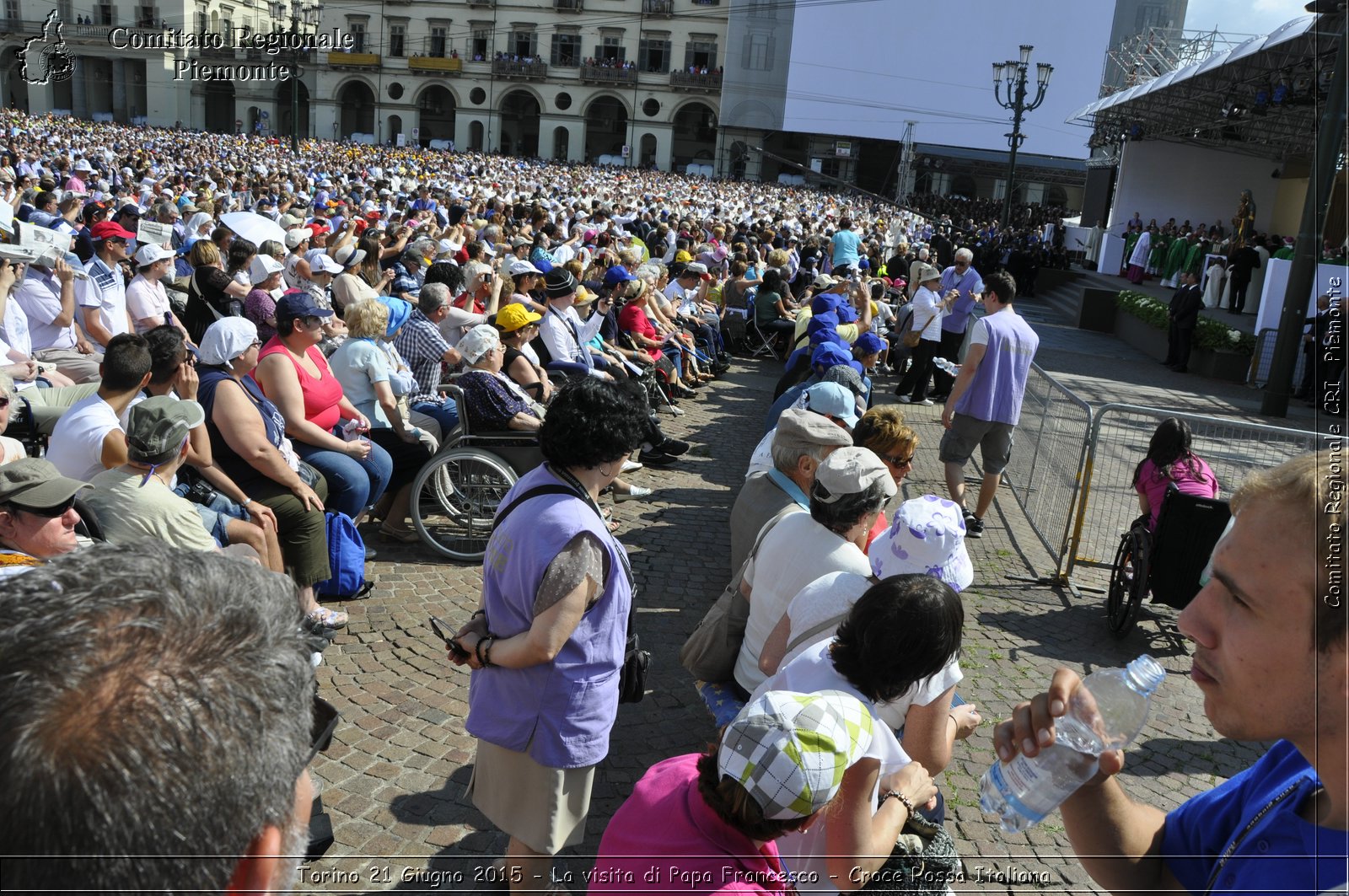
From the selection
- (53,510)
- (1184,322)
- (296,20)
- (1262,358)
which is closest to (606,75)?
(296,20)

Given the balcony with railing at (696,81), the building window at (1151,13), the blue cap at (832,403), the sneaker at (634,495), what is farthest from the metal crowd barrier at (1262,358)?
the building window at (1151,13)

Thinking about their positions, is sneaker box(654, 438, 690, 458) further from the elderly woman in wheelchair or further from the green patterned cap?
the green patterned cap

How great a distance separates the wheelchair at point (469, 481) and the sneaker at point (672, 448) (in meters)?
2.57

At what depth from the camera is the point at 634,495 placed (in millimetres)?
7426

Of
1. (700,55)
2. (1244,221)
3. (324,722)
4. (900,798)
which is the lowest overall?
(900,798)

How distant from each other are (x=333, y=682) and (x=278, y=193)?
15.1 metres

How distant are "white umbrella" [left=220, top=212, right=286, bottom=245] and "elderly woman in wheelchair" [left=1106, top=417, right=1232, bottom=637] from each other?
290 inches

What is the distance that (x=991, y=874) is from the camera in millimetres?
3352

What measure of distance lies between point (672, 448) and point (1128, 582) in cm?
405

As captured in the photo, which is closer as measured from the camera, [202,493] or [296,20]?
[202,493]

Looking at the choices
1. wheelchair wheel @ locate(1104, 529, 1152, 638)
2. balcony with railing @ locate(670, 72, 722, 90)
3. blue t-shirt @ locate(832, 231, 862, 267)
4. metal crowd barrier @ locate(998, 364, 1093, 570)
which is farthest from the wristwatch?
balcony with railing @ locate(670, 72, 722, 90)

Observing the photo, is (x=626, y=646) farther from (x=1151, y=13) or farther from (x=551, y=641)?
(x=1151, y=13)

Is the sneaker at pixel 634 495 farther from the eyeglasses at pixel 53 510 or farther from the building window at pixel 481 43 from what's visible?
the building window at pixel 481 43

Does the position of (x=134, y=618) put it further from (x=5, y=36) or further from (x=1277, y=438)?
(x=5, y=36)
